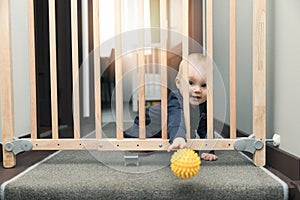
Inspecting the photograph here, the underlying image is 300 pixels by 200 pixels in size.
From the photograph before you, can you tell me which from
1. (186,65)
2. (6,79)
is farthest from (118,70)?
(6,79)

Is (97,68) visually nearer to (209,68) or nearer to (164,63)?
(164,63)

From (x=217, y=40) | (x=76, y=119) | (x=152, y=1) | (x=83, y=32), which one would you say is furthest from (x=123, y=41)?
(x=83, y=32)

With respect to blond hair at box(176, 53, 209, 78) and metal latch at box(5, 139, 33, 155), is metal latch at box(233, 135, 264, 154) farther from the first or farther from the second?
metal latch at box(5, 139, 33, 155)

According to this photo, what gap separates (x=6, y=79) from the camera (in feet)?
3.23

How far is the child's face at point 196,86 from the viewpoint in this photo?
1.03 m

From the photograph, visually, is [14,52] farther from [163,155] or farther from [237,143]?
[237,143]

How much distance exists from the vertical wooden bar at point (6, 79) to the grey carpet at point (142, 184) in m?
0.14

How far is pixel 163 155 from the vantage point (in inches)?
43.8

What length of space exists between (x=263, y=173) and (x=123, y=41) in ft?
1.77

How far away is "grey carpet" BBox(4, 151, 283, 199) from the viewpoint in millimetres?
773

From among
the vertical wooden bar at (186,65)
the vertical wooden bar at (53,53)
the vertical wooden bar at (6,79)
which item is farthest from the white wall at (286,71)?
the vertical wooden bar at (6,79)

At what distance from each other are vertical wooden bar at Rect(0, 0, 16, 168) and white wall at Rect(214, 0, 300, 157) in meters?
0.80

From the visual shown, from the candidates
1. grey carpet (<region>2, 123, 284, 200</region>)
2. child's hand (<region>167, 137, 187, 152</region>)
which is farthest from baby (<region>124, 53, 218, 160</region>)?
grey carpet (<region>2, 123, 284, 200</region>)

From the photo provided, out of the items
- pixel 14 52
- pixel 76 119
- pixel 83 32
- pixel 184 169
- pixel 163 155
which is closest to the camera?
pixel 184 169
